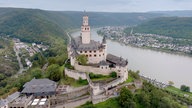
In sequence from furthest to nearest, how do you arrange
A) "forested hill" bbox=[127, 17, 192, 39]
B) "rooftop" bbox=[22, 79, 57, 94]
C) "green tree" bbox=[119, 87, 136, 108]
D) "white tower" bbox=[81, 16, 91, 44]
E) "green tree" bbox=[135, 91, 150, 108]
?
1. "forested hill" bbox=[127, 17, 192, 39]
2. "white tower" bbox=[81, 16, 91, 44]
3. "green tree" bbox=[135, 91, 150, 108]
4. "rooftop" bbox=[22, 79, 57, 94]
5. "green tree" bbox=[119, 87, 136, 108]

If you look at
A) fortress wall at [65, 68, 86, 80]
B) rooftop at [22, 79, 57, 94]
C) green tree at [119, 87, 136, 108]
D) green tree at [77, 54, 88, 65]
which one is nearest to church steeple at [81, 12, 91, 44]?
green tree at [77, 54, 88, 65]

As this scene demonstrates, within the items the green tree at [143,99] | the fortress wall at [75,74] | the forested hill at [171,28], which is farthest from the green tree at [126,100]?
the forested hill at [171,28]

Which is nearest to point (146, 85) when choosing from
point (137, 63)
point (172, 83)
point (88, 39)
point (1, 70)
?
point (88, 39)

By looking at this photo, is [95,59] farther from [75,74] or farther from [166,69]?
[166,69]

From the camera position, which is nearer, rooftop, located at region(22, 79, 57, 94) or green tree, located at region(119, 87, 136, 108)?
green tree, located at region(119, 87, 136, 108)

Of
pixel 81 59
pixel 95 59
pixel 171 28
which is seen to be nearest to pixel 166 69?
pixel 95 59

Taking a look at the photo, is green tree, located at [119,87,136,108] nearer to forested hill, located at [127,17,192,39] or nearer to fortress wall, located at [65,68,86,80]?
fortress wall, located at [65,68,86,80]

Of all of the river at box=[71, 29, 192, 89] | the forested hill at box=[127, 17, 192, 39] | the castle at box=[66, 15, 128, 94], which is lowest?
the river at box=[71, 29, 192, 89]
